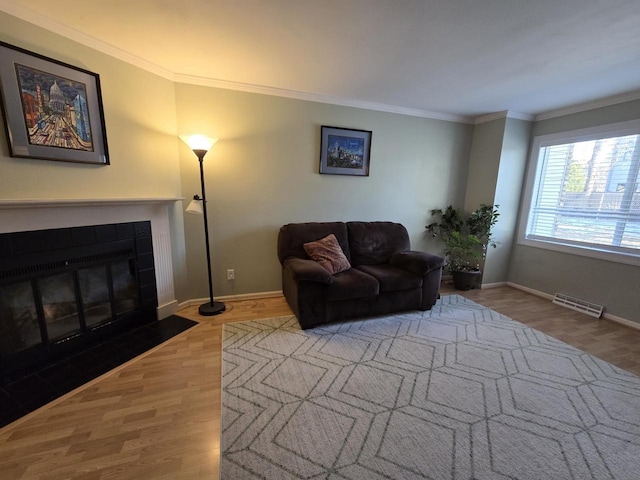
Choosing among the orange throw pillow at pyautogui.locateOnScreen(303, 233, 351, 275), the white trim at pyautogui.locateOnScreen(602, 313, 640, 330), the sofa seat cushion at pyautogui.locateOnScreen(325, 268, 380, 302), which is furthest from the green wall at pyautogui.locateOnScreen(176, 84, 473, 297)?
the white trim at pyautogui.locateOnScreen(602, 313, 640, 330)

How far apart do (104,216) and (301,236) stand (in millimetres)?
1748

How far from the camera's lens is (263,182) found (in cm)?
296

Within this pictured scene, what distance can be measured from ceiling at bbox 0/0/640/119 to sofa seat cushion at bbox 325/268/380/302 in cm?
191

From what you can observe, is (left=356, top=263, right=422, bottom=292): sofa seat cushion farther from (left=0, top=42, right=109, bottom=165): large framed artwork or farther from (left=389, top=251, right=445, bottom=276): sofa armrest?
(left=0, top=42, right=109, bottom=165): large framed artwork

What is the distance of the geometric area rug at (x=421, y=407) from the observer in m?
1.24

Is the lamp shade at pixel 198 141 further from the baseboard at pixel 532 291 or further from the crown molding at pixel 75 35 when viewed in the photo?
the baseboard at pixel 532 291

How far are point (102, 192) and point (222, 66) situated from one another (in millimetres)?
1480

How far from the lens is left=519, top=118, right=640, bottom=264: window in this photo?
8.78 feet

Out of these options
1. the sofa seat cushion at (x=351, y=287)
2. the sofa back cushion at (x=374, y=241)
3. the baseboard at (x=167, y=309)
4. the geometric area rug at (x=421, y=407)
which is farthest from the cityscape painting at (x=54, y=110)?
the sofa back cushion at (x=374, y=241)

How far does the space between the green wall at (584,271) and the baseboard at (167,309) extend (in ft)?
14.6

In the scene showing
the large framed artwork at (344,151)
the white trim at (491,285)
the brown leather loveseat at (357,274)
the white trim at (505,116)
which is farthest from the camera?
the white trim at (491,285)

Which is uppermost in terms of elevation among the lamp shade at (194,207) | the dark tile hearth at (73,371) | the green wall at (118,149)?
the green wall at (118,149)

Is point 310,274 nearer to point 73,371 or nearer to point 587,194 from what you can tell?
point 73,371

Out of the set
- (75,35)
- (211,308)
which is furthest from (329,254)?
(75,35)
